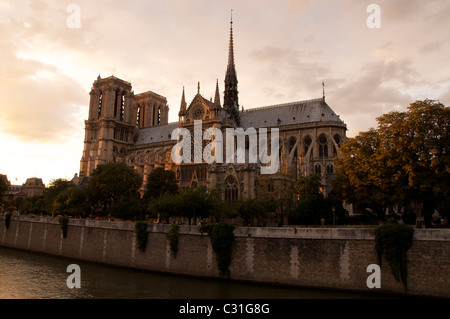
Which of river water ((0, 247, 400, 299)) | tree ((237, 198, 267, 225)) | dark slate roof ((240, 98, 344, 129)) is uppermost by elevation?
dark slate roof ((240, 98, 344, 129))

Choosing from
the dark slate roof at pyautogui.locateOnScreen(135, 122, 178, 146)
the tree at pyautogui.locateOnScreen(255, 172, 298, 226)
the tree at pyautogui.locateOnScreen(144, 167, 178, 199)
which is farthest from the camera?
the dark slate roof at pyautogui.locateOnScreen(135, 122, 178, 146)

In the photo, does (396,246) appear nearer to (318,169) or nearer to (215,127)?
(318,169)

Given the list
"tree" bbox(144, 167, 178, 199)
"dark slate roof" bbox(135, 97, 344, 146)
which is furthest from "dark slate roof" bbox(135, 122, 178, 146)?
"tree" bbox(144, 167, 178, 199)

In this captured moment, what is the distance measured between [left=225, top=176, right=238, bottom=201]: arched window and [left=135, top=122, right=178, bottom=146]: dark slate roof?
3358 centimetres

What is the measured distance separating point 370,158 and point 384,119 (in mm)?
3572

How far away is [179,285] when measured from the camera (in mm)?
26531

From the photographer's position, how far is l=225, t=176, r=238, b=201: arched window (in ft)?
163

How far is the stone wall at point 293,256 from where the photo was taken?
21797mm

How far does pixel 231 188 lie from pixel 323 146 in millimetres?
19107

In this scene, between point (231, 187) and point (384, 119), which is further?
point (231, 187)

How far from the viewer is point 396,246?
22.3 m

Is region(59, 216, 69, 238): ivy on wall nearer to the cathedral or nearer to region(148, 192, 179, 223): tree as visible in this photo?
region(148, 192, 179, 223): tree
